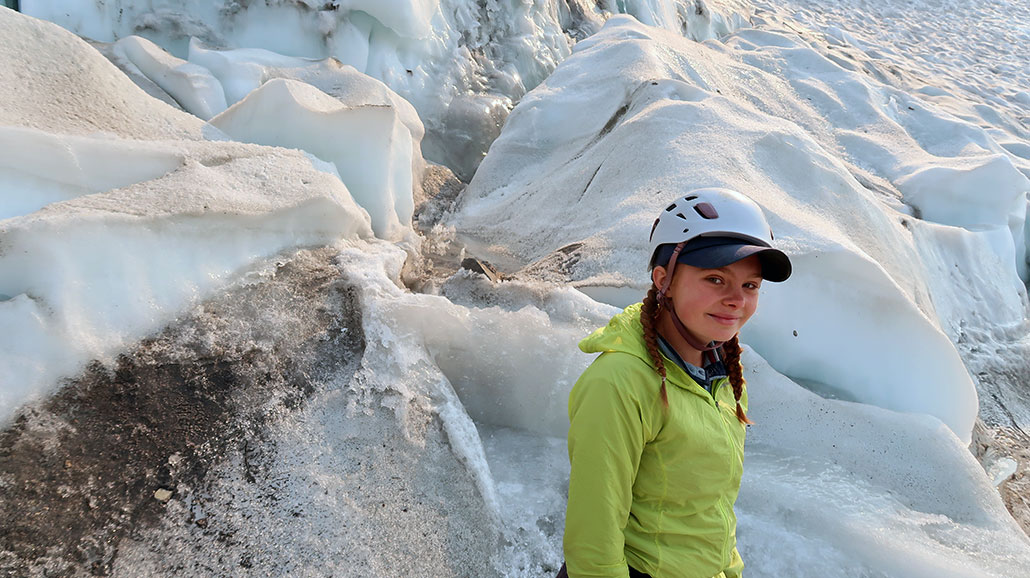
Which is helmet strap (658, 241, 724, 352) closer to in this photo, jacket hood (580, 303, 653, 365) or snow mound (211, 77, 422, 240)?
jacket hood (580, 303, 653, 365)

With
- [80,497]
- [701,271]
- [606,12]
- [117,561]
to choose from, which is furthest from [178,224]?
[606,12]

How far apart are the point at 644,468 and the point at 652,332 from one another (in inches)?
10.4

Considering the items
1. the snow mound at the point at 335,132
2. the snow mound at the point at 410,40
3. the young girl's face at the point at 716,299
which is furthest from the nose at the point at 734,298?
the snow mound at the point at 410,40

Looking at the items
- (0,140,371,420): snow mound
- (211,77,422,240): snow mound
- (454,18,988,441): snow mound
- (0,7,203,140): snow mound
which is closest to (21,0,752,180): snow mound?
(454,18,988,441): snow mound

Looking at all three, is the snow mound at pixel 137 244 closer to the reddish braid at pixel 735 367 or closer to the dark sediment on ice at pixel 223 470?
the dark sediment on ice at pixel 223 470

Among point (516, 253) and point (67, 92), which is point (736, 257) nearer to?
point (516, 253)

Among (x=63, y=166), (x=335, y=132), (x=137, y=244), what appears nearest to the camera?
(x=137, y=244)

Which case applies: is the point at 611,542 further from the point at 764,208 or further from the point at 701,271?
the point at 764,208

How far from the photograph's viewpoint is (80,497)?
1669mm

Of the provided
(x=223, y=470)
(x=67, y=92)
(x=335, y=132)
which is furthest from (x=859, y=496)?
(x=67, y=92)

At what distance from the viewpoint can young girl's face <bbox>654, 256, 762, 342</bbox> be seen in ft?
4.37

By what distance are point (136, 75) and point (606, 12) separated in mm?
5748

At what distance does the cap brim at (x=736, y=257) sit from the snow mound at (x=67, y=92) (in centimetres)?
252

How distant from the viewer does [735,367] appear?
1.48 meters
